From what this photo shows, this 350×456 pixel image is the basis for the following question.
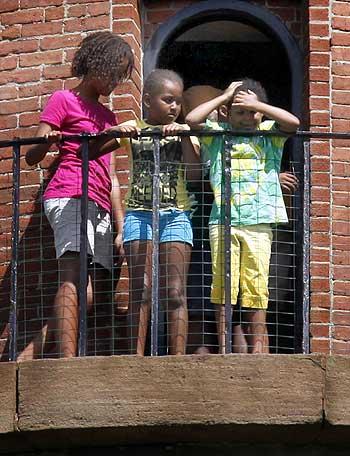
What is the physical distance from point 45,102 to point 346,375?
287 cm

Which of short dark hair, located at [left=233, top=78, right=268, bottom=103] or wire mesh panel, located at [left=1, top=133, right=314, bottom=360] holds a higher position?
short dark hair, located at [left=233, top=78, right=268, bottom=103]

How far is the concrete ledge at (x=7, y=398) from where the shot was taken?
37.6ft

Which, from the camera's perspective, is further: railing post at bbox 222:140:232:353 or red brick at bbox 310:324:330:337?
red brick at bbox 310:324:330:337

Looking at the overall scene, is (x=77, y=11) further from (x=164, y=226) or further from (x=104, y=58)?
(x=164, y=226)

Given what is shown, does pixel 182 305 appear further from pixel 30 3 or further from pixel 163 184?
pixel 30 3

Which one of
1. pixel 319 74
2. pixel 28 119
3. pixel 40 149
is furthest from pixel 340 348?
pixel 28 119

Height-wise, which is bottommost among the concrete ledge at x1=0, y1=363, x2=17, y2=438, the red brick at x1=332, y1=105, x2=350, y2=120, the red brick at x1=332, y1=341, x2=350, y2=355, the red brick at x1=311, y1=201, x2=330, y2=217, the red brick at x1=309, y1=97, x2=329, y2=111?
the concrete ledge at x1=0, y1=363, x2=17, y2=438

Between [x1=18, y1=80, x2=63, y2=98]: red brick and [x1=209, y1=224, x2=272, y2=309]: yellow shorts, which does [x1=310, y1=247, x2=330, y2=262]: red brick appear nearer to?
[x1=209, y1=224, x2=272, y2=309]: yellow shorts

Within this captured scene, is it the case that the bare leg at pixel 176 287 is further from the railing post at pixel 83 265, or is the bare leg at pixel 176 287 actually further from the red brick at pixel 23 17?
the red brick at pixel 23 17

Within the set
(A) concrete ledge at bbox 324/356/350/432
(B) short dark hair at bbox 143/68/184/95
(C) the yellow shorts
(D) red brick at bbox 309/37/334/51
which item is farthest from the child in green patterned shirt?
(D) red brick at bbox 309/37/334/51

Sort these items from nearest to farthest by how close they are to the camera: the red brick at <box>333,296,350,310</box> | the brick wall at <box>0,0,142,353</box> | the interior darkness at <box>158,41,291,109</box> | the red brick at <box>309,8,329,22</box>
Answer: the red brick at <box>333,296,350,310</box>
the brick wall at <box>0,0,142,353</box>
the red brick at <box>309,8,329,22</box>
the interior darkness at <box>158,41,291,109</box>

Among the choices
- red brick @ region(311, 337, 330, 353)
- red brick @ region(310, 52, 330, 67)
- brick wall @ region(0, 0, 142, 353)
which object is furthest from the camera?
red brick @ region(310, 52, 330, 67)

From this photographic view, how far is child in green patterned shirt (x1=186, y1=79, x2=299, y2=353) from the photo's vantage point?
11641 millimetres

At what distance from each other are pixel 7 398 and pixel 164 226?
127 cm
